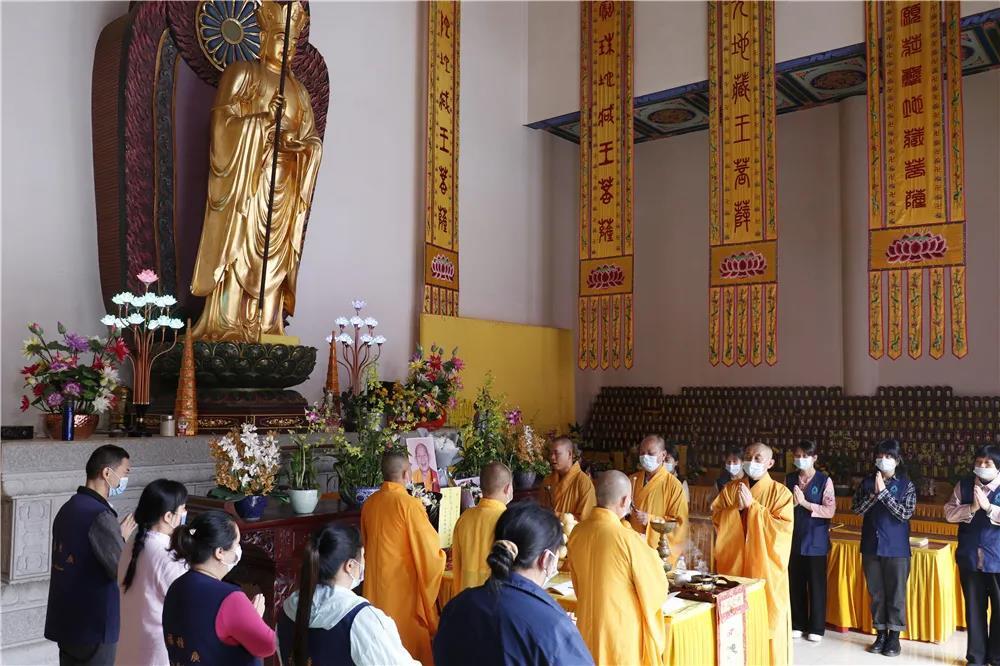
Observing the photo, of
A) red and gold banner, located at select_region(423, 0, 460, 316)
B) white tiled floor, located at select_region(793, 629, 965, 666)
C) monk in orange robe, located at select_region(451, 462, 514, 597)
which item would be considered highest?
red and gold banner, located at select_region(423, 0, 460, 316)

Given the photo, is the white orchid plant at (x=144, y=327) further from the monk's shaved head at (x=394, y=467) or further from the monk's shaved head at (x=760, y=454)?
the monk's shaved head at (x=760, y=454)

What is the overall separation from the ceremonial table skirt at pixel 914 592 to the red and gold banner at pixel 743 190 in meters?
2.52

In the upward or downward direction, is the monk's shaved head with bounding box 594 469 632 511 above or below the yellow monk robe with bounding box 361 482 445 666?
above

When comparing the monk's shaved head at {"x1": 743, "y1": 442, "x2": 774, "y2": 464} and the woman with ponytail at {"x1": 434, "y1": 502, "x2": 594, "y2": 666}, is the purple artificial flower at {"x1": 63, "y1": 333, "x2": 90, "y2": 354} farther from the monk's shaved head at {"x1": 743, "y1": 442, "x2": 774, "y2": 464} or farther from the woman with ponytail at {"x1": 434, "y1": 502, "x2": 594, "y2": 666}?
the monk's shaved head at {"x1": 743, "y1": 442, "x2": 774, "y2": 464}

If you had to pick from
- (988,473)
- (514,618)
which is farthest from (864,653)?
(514,618)

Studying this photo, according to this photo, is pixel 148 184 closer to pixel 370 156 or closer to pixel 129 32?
pixel 129 32

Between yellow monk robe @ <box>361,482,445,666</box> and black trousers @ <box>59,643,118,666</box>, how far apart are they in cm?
119

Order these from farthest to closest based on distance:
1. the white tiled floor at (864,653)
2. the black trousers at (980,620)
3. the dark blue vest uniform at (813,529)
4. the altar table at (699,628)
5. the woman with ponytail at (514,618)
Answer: the dark blue vest uniform at (813,529) → the white tiled floor at (864,653) → the black trousers at (980,620) → the altar table at (699,628) → the woman with ponytail at (514,618)

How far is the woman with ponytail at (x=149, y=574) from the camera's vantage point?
277 cm

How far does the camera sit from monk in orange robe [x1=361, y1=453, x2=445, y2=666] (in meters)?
3.99

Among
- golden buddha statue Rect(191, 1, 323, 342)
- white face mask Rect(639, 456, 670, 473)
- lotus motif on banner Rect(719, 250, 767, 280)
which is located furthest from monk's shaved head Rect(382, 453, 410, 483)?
lotus motif on banner Rect(719, 250, 767, 280)

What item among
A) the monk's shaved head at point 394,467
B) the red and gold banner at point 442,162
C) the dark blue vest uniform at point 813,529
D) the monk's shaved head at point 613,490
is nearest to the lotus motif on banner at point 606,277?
the red and gold banner at point 442,162

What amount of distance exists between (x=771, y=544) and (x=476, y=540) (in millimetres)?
2275

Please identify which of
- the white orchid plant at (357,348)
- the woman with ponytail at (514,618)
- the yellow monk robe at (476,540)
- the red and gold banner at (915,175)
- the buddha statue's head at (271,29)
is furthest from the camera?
the white orchid plant at (357,348)
